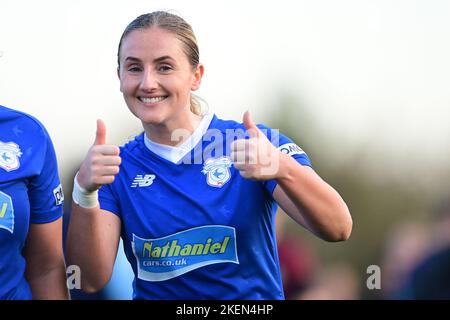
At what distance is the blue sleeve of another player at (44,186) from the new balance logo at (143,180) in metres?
0.33

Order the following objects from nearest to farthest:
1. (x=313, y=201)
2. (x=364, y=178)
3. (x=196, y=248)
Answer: (x=313, y=201) → (x=196, y=248) → (x=364, y=178)

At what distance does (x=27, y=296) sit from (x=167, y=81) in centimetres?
101

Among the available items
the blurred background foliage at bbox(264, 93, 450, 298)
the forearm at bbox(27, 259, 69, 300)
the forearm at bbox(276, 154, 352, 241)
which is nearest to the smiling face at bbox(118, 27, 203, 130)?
the forearm at bbox(276, 154, 352, 241)

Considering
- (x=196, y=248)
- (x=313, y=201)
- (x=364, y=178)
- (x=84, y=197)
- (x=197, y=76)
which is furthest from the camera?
(x=364, y=178)

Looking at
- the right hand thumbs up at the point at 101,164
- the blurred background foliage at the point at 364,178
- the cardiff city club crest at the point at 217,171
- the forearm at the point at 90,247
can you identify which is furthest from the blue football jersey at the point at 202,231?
the blurred background foliage at the point at 364,178

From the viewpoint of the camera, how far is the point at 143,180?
10.6 ft

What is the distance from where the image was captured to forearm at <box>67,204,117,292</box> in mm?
3025

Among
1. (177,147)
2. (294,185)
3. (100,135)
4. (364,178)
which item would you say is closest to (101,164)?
(100,135)

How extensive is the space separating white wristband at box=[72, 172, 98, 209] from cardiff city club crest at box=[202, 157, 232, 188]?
48 cm

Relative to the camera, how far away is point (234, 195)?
311 centimetres

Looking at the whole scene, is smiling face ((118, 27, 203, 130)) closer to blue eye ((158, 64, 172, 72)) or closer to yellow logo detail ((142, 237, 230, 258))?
blue eye ((158, 64, 172, 72))

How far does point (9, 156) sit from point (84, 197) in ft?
1.04

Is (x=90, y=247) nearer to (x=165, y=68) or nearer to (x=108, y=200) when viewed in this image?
(x=108, y=200)

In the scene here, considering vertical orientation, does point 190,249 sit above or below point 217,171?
below
